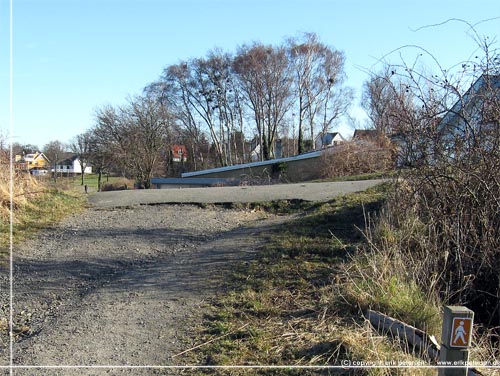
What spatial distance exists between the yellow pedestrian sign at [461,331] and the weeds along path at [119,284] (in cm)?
206

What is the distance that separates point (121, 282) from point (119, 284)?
0.25 ft

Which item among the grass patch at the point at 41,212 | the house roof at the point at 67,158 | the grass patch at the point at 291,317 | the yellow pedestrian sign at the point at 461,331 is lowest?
the grass patch at the point at 291,317

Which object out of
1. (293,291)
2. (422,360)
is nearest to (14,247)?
(293,291)

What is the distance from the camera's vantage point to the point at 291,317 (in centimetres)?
458

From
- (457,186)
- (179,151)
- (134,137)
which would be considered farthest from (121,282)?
(179,151)

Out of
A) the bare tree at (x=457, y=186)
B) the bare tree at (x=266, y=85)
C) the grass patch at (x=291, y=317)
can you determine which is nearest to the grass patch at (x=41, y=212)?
the grass patch at (x=291, y=317)

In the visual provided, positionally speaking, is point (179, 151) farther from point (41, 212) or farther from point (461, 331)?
point (461, 331)

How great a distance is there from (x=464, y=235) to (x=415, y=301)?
123cm

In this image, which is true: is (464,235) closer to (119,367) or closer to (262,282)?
(262,282)

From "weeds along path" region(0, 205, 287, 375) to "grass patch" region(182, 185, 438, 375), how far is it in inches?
11.6

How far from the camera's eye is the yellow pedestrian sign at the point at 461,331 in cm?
290

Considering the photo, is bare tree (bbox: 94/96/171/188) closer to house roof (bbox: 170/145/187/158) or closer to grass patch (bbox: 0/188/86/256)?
house roof (bbox: 170/145/187/158)

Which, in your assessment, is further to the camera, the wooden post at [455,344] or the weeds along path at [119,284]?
the weeds along path at [119,284]

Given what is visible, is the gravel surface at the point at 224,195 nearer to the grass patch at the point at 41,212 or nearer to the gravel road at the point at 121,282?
the grass patch at the point at 41,212
